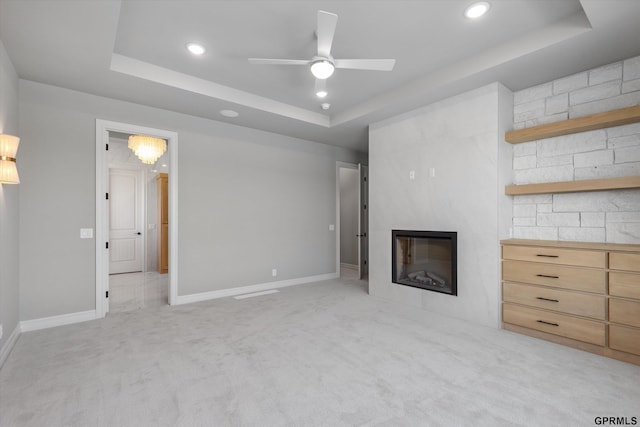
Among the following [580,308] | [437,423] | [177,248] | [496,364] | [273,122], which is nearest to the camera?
[437,423]

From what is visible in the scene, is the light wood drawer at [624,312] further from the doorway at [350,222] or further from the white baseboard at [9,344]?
the white baseboard at [9,344]

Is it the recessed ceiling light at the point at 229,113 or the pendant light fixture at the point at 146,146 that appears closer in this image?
the recessed ceiling light at the point at 229,113

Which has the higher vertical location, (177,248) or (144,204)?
(144,204)

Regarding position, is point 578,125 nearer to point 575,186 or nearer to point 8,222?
Result: point 575,186

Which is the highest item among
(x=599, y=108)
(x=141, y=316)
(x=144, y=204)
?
(x=599, y=108)

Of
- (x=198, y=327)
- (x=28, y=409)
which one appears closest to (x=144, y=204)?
(x=198, y=327)

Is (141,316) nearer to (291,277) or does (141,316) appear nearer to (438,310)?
(291,277)

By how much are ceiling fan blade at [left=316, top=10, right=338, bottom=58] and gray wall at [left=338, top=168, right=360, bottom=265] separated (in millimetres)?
4992

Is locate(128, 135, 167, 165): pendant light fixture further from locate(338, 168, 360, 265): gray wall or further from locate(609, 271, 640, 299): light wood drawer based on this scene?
locate(609, 271, 640, 299): light wood drawer

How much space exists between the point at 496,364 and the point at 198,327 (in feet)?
9.35

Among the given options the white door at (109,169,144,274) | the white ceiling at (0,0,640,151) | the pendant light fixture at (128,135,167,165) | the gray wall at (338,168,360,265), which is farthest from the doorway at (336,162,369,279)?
the white door at (109,169,144,274)

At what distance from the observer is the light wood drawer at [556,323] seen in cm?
263

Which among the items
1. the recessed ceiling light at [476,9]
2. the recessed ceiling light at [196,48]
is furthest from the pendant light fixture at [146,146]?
the recessed ceiling light at [476,9]

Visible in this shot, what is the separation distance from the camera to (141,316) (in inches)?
145
